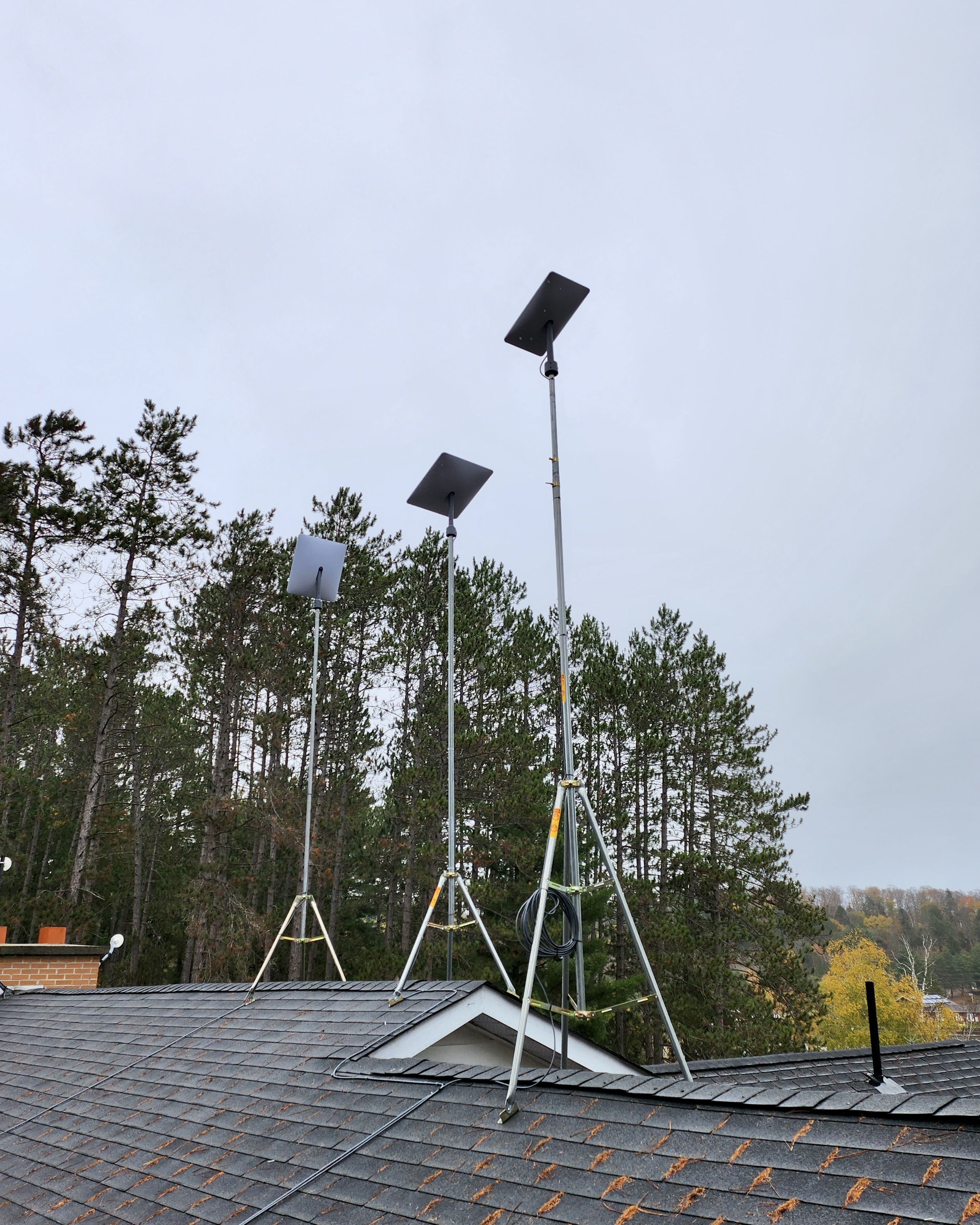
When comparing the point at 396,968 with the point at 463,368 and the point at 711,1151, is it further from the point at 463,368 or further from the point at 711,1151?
the point at 463,368

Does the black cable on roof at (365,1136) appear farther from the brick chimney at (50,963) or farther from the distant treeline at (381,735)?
the distant treeline at (381,735)

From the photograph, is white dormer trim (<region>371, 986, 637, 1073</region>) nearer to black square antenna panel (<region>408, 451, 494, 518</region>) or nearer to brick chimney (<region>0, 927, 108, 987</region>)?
black square antenna panel (<region>408, 451, 494, 518</region>)

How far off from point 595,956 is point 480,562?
8858 millimetres

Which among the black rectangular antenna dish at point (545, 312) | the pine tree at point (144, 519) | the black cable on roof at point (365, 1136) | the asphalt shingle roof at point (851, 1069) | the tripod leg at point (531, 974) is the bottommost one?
the asphalt shingle roof at point (851, 1069)

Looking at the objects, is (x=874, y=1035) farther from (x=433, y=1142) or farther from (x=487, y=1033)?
(x=433, y=1142)

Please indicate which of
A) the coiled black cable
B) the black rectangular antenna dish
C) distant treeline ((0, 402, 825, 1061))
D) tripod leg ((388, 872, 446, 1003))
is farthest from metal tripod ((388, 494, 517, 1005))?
distant treeline ((0, 402, 825, 1061))

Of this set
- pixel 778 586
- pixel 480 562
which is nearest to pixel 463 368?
pixel 778 586

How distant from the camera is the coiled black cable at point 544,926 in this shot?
9.17 ft

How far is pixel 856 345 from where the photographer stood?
38281mm

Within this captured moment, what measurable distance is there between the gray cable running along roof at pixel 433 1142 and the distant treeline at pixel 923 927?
112 feet

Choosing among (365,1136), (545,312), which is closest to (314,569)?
(545,312)

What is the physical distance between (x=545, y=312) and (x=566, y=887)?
9.41ft

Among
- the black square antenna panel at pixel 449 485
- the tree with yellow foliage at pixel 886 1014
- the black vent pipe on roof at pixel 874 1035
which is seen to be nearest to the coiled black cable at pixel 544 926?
the black vent pipe on roof at pixel 874 1035

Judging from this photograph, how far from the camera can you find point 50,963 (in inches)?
360
